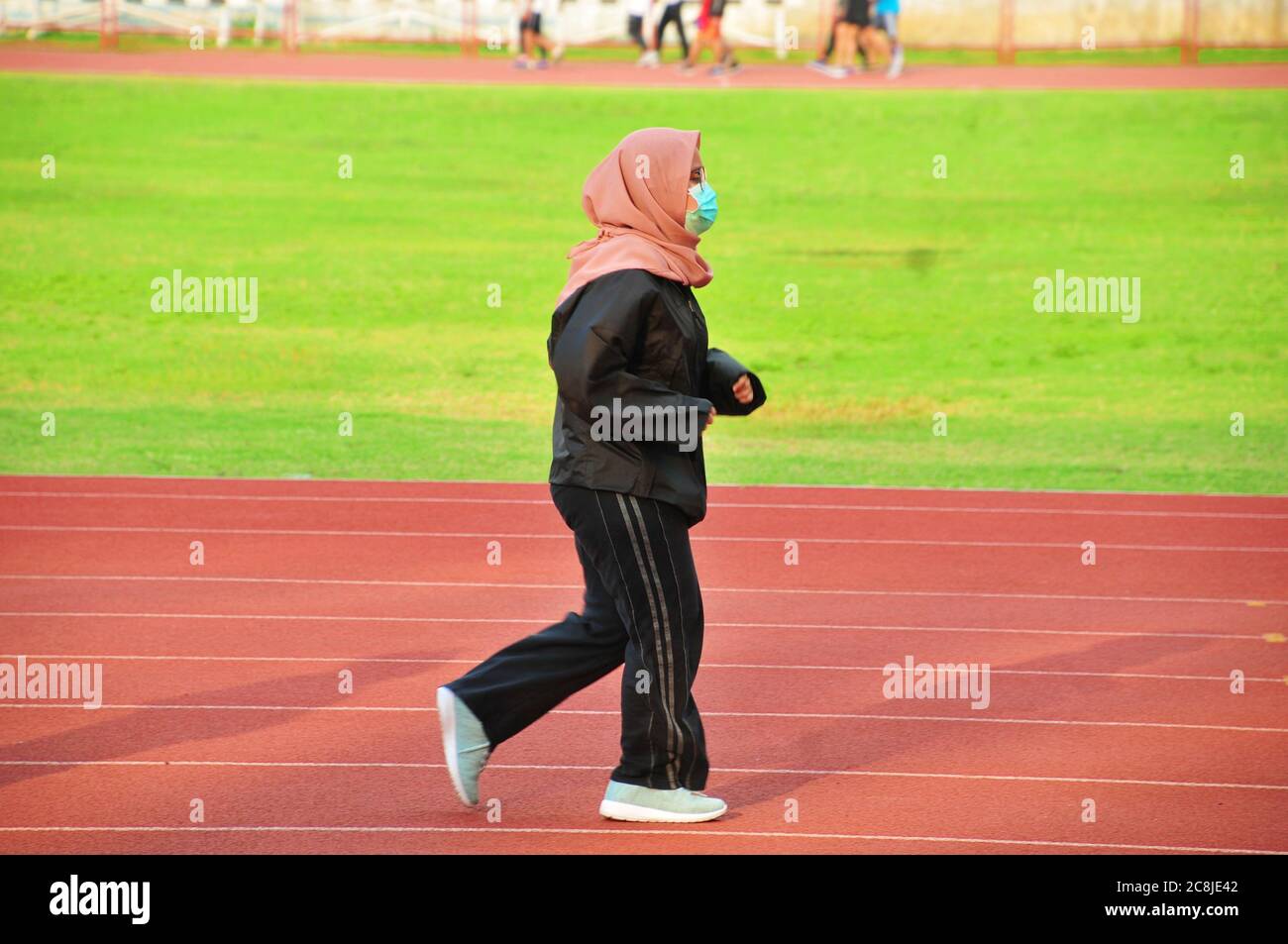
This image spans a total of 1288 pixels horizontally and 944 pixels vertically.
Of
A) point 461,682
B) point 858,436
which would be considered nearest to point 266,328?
point 858,436

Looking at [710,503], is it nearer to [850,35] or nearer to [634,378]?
[634,378]

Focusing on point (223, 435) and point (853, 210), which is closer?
point (223, 435)

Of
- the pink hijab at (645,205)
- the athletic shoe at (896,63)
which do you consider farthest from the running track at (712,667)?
the athletic shoe at (896,63)

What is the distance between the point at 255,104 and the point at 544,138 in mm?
4478

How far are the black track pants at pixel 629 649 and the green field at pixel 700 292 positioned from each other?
7372 mm

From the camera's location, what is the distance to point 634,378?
483cm

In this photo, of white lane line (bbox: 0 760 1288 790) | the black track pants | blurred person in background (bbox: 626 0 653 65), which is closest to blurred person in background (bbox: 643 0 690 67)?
blurred person in background (bbox: 626 0 653 65)

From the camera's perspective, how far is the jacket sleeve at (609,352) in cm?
480

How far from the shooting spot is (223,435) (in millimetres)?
13680

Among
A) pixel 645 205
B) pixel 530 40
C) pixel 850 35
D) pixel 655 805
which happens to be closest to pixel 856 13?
pixel 850 35

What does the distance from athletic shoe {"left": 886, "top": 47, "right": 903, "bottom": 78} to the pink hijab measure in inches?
877

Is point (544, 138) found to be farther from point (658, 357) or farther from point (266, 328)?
point (658, 357)

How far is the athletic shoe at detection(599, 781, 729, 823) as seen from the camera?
5.17 m

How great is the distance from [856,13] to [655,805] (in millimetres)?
23002
